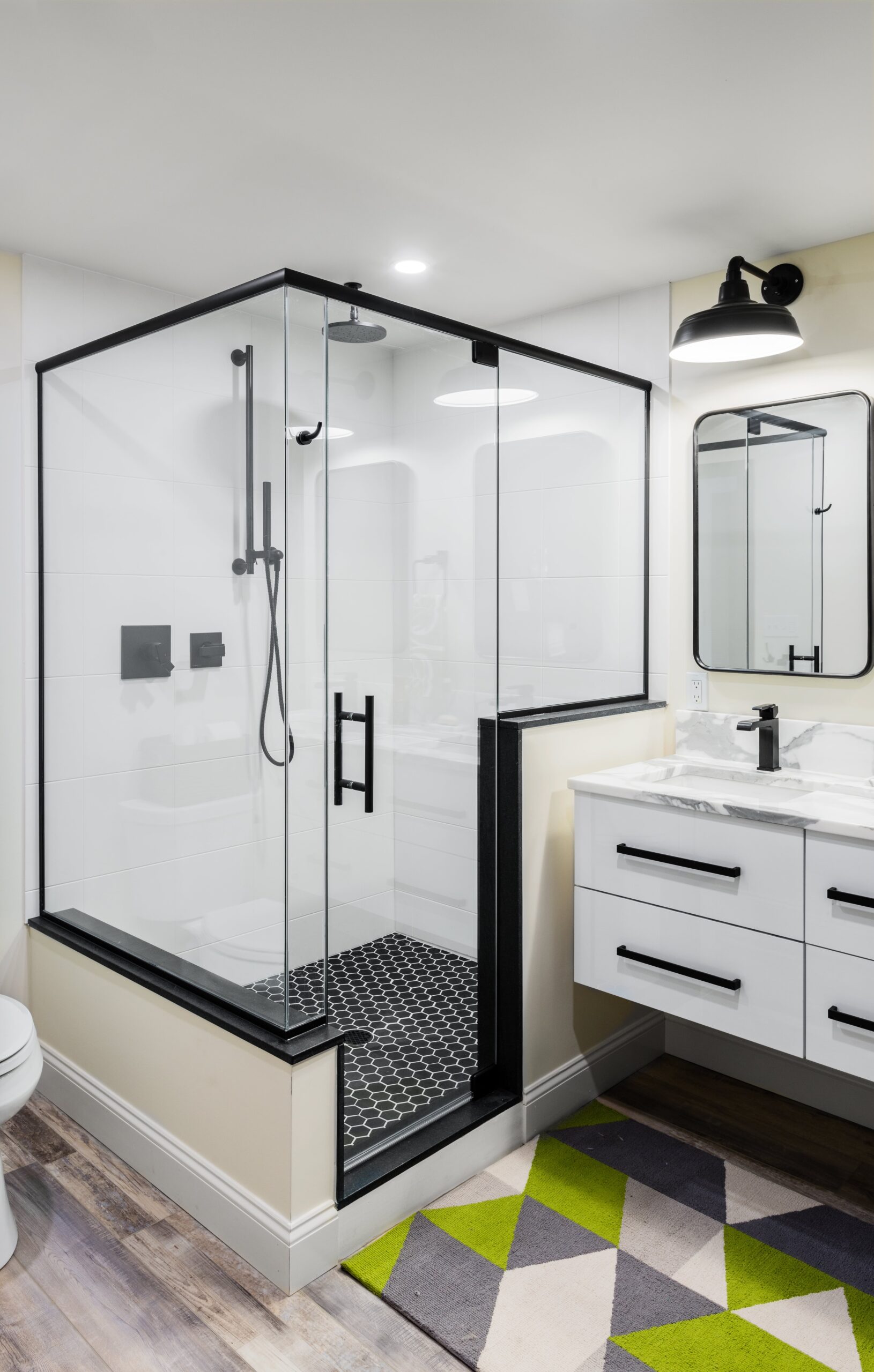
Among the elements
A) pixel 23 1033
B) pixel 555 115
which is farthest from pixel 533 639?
pixel 23 1033

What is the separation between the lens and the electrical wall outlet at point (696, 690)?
2766 mm

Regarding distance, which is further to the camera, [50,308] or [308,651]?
[50,308]

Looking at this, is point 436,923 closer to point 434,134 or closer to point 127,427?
point 127,427

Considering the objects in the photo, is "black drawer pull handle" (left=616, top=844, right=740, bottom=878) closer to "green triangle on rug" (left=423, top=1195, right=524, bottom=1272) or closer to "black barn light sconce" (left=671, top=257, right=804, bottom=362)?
"green triangle on rug" (left=423, top=1195, right=524, bottom=1272)

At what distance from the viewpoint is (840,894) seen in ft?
6.19

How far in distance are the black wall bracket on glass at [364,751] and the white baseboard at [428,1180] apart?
82cm

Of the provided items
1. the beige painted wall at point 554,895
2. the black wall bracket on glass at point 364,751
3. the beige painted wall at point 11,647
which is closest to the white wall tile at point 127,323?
the beige painted wall at point 11,647

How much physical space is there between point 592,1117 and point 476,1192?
0.49 m

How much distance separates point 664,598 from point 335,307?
56.4 inches

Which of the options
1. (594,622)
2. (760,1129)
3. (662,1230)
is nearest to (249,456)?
(594,622)

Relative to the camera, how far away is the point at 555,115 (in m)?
1.83

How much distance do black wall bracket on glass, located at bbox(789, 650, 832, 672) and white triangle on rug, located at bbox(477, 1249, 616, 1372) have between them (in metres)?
1.53

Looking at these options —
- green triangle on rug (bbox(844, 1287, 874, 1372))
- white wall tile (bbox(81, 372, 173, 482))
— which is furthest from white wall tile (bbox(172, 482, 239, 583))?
green triangle on rug (bbox(844, 1287, 874, 1372))

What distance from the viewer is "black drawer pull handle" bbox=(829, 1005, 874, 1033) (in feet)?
6.05
